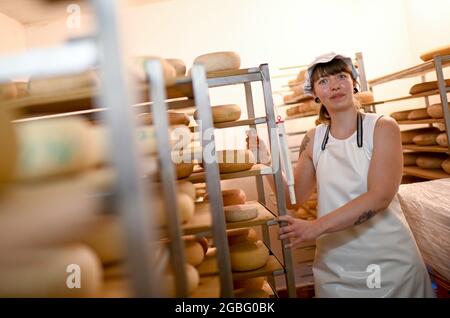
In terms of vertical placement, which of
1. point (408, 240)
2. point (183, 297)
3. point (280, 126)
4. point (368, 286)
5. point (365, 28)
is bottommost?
point (368, 286)

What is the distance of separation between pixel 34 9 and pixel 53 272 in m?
0.34

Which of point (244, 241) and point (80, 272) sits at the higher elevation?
point (80, 272)

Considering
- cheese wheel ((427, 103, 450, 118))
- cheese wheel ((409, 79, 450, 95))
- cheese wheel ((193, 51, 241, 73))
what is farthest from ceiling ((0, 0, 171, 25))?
cheese wheel ((409, 79, 450, 95))

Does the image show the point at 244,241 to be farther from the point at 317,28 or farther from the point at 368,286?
the point at 317,28

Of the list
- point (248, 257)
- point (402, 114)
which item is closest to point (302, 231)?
point (248, 257)

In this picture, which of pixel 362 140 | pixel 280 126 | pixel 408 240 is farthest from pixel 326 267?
pixel 280 126

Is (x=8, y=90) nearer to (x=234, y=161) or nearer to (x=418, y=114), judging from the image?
(x=234, y=161)

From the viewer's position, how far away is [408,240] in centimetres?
101

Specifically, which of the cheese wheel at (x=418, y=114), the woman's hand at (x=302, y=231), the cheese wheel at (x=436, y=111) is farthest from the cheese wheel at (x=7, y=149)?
the cheese wheel at (x=418, y=114)

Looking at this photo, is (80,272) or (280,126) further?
(280,126)

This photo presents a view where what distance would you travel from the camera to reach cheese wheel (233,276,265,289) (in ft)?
4.20

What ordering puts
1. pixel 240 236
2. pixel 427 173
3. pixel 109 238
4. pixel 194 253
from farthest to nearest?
pixel 427 173 < pixel 240 236 < pixel 194 253 < pixel 109 238

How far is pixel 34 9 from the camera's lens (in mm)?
436

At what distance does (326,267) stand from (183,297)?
28.4 inches
